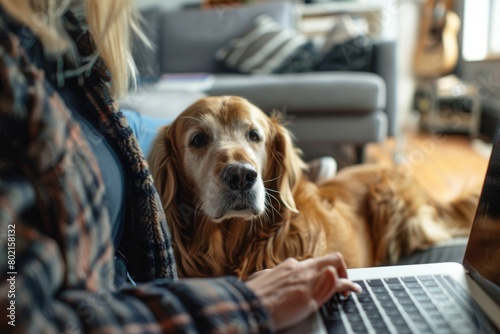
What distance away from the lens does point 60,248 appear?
0.46 m

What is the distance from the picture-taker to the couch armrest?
2.65m

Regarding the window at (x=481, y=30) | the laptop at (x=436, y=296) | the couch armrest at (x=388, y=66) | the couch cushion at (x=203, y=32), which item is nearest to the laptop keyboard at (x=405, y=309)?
the laptop at (x=436, y=296)

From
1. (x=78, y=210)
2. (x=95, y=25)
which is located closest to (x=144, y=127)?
(x=95, y=25)

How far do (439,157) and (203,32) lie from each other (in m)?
1.95

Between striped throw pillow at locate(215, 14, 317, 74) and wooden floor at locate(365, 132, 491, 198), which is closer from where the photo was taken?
wooden floor at locate(365, 132, 491, 198)

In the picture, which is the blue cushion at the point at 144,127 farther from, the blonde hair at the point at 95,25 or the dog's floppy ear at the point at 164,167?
the blonde hair at the point at 95,25

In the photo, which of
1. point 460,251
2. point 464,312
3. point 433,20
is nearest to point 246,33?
point 433,20

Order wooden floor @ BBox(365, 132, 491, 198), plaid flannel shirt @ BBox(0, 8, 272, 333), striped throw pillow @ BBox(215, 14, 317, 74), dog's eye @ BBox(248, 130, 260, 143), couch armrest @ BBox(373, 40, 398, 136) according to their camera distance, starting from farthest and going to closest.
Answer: striped throw pillow @ BBox(215, 14, 317, 74), couch armrest @ BBox(373, 40, 398, 136), wooden floor @ BBox(365, 132, 491, 198), dog's eye @ BBox(248, 130, 260, 143), plaid flannel shirt @ BBox(0, 8, 272, 333)

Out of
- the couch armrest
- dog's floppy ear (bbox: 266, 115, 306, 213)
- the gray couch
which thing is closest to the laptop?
dog's floppy ear (bbox: 266, 115, 306, 213)

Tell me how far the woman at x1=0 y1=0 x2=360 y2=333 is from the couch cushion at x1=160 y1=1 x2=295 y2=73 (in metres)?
2.75

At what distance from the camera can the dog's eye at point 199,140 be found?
2.88ft

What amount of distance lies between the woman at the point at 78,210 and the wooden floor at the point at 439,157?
1.75m

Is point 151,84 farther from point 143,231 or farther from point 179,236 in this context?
point 143,231

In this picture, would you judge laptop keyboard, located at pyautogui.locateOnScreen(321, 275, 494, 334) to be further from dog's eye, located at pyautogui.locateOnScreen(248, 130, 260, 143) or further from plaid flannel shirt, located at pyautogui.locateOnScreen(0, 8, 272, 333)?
dog's eye, located at pyautogui.locateOnScreen(248, 130, 260, 143)
